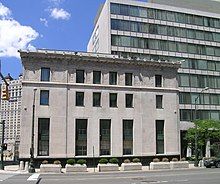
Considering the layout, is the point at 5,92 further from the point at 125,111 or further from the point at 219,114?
the point at 219,114

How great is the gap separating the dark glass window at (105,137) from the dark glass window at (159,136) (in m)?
7.23

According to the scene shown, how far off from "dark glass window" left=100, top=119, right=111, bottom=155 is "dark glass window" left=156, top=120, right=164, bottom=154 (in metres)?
7.23

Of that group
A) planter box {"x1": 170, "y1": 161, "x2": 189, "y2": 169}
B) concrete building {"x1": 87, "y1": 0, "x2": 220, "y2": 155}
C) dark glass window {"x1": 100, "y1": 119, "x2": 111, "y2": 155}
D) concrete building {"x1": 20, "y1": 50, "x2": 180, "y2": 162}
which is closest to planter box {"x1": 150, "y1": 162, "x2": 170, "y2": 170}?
planter box {"x1": 170, "y1": 161, "x2": 189, "y2": 169}

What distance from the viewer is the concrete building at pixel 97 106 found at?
46.4 m

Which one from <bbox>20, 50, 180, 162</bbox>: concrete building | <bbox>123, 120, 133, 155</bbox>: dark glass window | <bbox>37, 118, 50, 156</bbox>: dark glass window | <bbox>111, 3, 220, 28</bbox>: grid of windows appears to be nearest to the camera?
<bbox>37, 118, 50, 156</bbox>: dark glass window

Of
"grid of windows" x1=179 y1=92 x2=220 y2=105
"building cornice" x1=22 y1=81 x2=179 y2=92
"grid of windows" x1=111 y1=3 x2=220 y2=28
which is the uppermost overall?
"grid of windows" x1=111 y1=3 x2=220 y2=28

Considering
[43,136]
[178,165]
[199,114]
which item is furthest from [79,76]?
[199,114]

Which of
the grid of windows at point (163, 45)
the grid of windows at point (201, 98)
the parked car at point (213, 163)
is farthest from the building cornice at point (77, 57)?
the grid of windows at point (201, 98)

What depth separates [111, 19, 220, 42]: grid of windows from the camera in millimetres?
73125

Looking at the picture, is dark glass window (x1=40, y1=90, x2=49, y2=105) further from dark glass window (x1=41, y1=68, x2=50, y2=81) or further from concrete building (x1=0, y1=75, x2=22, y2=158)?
concrete building (x1=0, y1=75, x2=22, y2=158)

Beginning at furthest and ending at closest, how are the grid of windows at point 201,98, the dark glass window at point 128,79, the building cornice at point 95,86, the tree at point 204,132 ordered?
the grid of windows at point 201,98, the tree at point 204,132, the dark glass window at point 128,79, the building cornice at point 95,86

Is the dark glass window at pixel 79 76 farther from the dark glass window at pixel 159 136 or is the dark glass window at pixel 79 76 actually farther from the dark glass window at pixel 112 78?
the dark glass window at pixel 159 136

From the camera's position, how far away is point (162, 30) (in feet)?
253

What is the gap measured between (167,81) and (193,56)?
2778 centimetres
